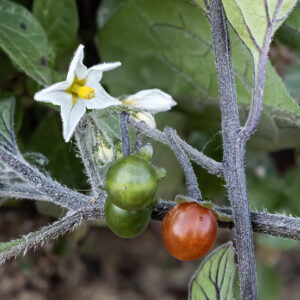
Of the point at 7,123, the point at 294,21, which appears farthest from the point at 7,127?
the point at 294,21

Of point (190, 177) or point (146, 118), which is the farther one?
point (146, 118)

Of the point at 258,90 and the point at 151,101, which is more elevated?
the point at 258,90

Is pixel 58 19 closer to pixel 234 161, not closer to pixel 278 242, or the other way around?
pixel 234 161

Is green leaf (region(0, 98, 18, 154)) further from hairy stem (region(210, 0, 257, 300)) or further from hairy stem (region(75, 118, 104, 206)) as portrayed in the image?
hairy stem (region(210, 0, 257, 300))

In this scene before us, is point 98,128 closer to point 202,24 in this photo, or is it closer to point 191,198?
point 191,198

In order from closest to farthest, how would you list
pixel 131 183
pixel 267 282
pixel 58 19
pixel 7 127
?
pixel 131 183
pixel 7 127
pixel 58 19
pixel 267 282

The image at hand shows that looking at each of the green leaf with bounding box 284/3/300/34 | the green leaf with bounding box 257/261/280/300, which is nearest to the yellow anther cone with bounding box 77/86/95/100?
the green leaf with bounding box 284/3/300/34

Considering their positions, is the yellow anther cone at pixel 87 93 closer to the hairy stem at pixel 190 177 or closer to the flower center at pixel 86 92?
the flower center at pixel 86 92
